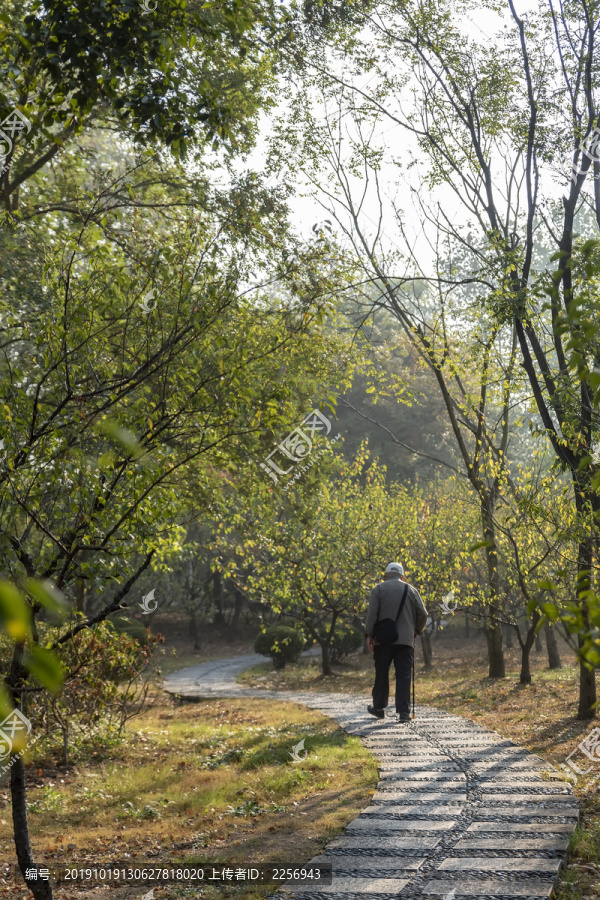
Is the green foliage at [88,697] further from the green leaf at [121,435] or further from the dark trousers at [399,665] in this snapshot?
the green leaf at [121,435]

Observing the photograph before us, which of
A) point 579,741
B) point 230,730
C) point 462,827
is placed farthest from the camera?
point 230,730

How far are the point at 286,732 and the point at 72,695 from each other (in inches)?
108

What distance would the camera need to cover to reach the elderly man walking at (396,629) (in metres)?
8.52

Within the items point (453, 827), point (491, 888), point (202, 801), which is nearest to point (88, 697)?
point (202, 801)

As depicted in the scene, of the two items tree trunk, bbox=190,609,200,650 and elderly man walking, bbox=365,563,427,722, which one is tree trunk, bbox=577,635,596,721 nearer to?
elderly man walking, bbox=365,563,427,722

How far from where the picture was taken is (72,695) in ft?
29.3

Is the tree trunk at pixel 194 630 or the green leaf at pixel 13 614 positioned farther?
the tree trunk at pixel 194 630

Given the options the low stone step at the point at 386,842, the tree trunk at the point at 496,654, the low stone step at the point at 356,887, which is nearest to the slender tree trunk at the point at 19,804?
the low stone step at the point at 356,887

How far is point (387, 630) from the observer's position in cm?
852

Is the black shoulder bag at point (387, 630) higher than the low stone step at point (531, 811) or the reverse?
higher

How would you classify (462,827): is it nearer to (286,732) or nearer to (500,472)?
(286,732)

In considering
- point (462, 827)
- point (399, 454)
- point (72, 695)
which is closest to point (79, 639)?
point (72, 695)

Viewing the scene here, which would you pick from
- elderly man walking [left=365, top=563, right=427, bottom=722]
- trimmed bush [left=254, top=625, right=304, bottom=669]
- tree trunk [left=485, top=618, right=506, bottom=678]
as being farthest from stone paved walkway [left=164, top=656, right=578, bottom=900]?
trimmed bush [left=254, top=625, right=304, bottom=669]

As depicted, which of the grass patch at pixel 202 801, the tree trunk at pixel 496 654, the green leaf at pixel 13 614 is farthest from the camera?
the tree trunk at pixel 496 654
